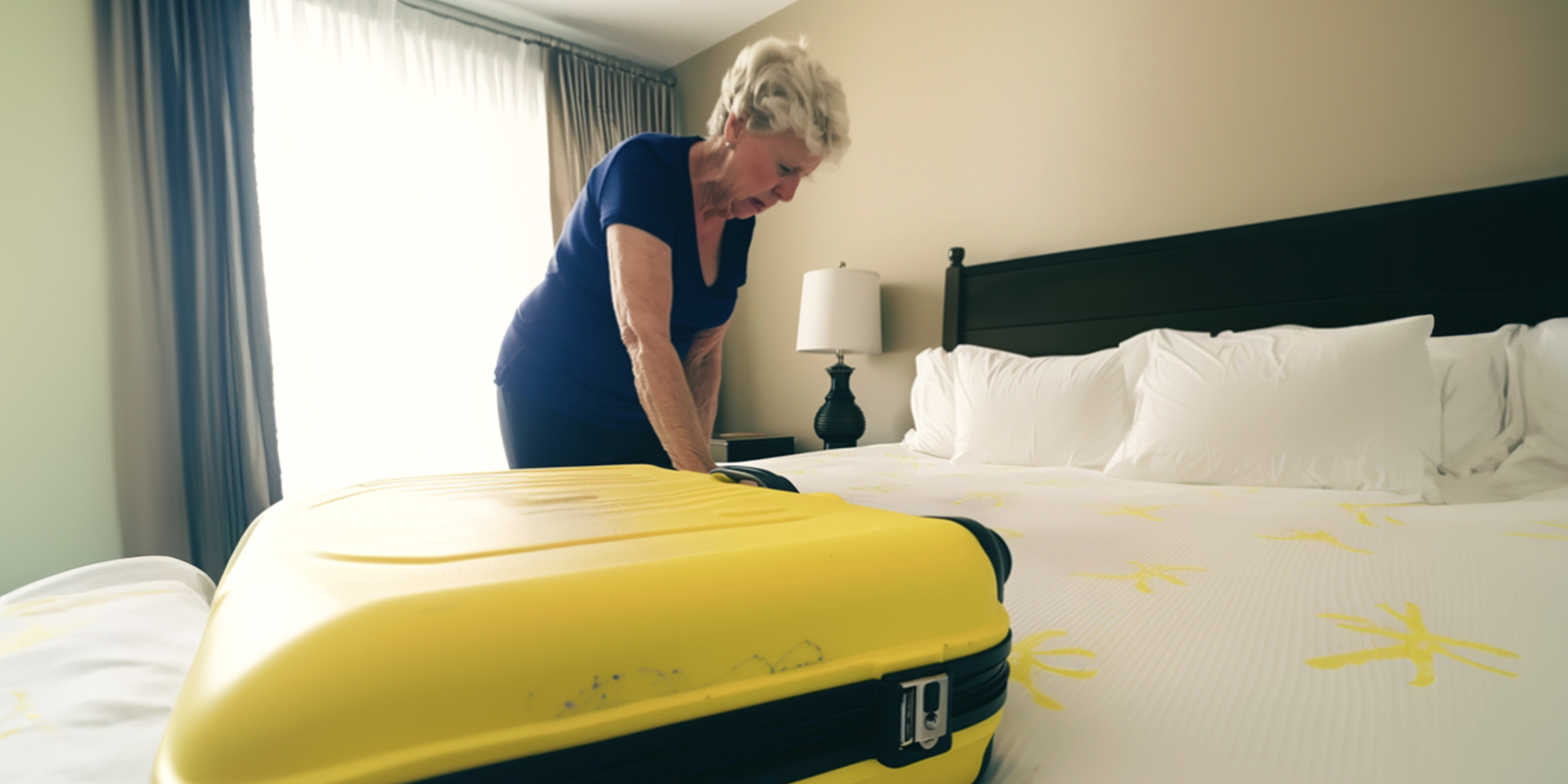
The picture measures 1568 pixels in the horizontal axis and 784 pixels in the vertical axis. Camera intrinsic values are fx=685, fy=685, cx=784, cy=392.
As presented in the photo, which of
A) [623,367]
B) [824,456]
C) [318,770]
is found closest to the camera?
[318,770]

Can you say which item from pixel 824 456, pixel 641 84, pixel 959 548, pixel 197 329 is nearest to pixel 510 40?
pixel 641 84

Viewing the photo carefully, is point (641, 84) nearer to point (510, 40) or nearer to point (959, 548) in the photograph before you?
point (510, 40)

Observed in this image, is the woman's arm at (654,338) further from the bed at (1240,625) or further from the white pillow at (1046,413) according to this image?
the white pillow at (1046,413)

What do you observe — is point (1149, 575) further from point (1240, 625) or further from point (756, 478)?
point (756, 478)

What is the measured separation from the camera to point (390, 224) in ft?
10.0

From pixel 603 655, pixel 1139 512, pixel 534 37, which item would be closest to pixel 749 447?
pixel 1139 512

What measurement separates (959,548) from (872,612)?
8 centimetres

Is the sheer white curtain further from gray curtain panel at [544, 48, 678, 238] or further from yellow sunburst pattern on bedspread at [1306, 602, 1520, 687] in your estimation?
yellow sunburst pattern on bedspread at [1306, 602, 1520, 687]

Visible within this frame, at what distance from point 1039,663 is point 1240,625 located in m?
0.24

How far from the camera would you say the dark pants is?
1.44 m

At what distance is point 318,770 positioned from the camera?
9.8 inches

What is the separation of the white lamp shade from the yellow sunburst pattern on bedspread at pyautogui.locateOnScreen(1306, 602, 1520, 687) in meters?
2.29

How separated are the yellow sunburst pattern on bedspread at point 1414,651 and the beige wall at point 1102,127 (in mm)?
1781

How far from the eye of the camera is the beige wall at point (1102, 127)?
1.76 meters
